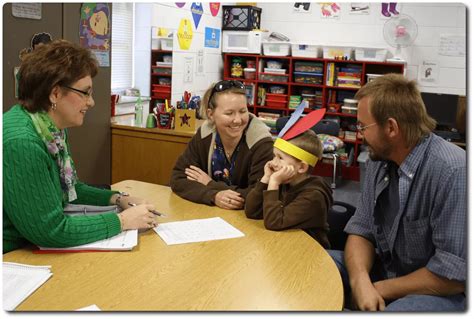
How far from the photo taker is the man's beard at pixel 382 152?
1643 millimetres

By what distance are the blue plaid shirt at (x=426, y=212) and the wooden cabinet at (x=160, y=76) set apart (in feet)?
9.42

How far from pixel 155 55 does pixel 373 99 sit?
318 centimetres

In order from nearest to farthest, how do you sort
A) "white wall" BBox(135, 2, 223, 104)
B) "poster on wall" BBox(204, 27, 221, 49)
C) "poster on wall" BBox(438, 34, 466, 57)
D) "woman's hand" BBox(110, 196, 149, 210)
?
1. "woman's hand" BBox(110, 196, 149, 210)
2. "white wall" BBox(135, 2, 223, 104)
3. "poster on wall" BBox(438, 34, 466, 57)
4. "poster on wall" BBox(204, 27, 221, 49)

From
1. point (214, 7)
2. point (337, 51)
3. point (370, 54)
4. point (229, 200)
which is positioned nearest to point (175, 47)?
point (214, 7)

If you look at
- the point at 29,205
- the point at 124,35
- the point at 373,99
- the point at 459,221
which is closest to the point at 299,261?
the point at 459,221

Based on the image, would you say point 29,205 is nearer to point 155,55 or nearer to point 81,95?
point 81,95

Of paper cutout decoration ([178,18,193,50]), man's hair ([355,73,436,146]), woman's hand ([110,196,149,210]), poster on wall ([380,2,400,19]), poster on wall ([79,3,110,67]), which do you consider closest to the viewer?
man's hair ([355,73,436,146])

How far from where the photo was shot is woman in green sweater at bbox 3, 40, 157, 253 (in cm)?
136

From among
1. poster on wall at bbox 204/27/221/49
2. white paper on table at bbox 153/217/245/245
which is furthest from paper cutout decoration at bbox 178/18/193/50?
white paper on table at bbox 153/217/245/245

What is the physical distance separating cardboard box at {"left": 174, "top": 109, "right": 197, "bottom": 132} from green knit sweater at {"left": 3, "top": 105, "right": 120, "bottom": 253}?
1912 mm

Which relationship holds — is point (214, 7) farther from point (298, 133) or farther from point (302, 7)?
point (298, 133)

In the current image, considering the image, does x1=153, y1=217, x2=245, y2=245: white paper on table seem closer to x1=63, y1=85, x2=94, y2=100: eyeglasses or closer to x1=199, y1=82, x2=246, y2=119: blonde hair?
x1=63, y1=85, x2=94, y2=100: eyeglasses

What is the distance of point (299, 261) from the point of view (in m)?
1.52

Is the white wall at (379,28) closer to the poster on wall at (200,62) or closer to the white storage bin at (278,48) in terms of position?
the white storage bin at (278,48)
